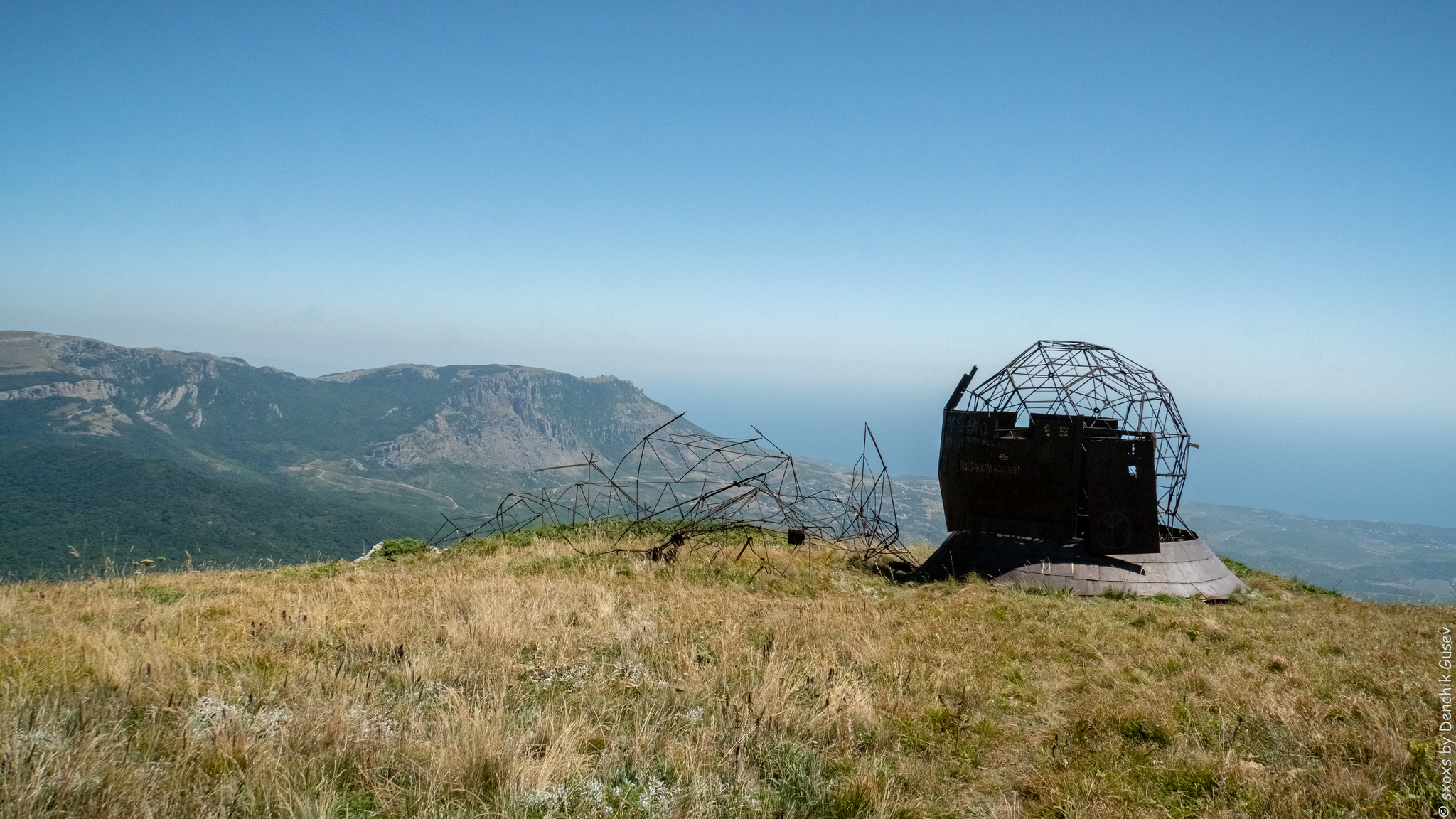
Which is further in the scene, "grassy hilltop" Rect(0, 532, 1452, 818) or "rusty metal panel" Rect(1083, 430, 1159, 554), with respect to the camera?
"rusty metal panel" Rect(1083, 430, 1159, 554)

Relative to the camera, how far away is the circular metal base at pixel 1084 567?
1322 cm

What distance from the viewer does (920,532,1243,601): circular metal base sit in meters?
13.2

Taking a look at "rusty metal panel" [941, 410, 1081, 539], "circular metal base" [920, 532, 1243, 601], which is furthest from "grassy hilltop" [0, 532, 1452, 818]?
"rusty metal panel" [941, 410, 1081, 539]

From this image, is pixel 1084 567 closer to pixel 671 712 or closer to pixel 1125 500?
pixel 1125 500

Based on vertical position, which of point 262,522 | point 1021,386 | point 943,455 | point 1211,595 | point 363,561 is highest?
point 1021,386

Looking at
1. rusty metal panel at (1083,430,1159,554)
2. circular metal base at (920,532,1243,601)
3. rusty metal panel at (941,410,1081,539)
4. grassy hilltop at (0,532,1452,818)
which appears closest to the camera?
grassy hilltop at (0,532,1452,818)

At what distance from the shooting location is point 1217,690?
6.60 meters

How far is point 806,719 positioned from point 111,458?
239596 millimetres

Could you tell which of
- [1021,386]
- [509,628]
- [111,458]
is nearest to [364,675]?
[509,628]

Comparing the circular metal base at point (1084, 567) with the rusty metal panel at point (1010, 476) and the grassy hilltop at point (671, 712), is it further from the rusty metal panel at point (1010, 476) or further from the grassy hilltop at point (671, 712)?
the grassy hilltop at point (671, 712)

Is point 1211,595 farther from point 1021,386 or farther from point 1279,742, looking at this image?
point 1279,742

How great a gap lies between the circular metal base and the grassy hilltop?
3.29 meters

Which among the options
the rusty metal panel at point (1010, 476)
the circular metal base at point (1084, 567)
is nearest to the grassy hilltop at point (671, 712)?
the circular metal base at point (1084, 567)

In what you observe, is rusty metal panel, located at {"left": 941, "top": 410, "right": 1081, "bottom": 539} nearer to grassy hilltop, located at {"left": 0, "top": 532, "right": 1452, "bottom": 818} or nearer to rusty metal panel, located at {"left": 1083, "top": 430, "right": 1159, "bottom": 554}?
rusty metal panel, located at {"left": 1083, "top": 430, "right": 1159, "bottom": 554}
